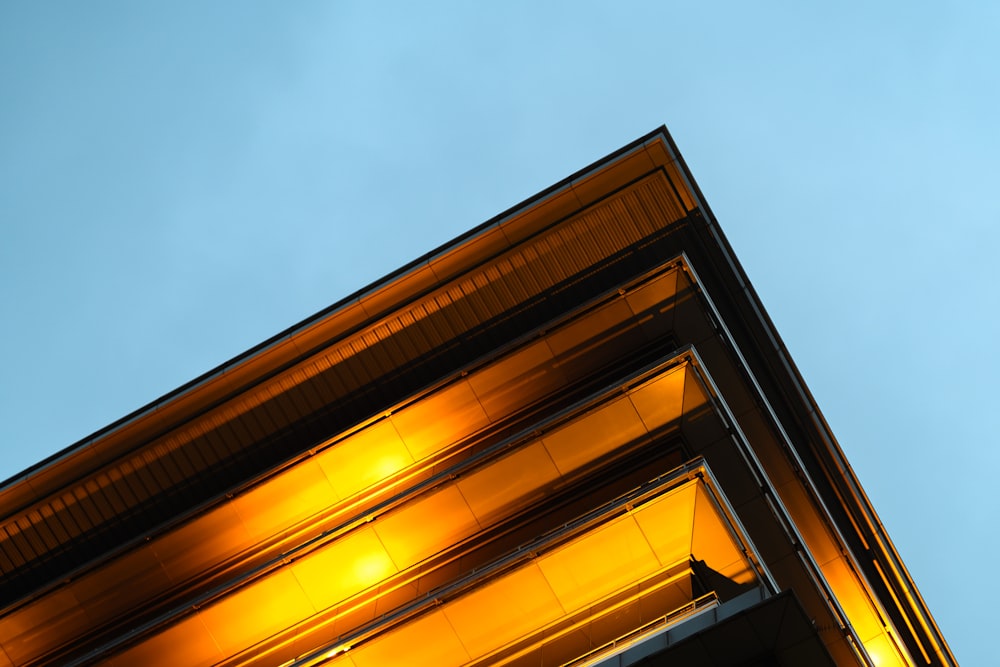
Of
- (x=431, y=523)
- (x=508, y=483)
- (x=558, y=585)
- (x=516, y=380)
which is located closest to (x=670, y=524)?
(x=558, y=585)

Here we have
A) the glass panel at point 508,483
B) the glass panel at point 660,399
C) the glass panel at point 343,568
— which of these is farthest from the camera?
the glass panel at point 343,568

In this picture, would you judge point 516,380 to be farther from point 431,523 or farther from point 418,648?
point 418,648

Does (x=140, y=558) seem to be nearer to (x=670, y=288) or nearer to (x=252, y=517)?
(x=252, y=517)

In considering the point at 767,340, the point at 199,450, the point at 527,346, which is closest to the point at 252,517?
the point at 199,450

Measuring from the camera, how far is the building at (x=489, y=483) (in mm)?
20938

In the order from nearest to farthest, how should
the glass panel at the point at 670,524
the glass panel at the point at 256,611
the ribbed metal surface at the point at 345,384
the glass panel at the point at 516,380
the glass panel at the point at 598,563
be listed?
the glass panel at the point at 670,524
the glass panel at the point at 598,563
the glass panel at the point at 256,611
the glass panel at the point at 516,380
the ribbed metal surface at the point at 345,384

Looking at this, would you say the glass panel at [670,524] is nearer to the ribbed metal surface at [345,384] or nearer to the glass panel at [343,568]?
the glass panel at [343,568]

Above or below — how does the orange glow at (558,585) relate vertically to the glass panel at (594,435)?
below

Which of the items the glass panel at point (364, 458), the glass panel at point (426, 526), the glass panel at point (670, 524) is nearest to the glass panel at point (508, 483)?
the glass panel at point (426, 526)

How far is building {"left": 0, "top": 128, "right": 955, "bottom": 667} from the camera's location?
824 inches

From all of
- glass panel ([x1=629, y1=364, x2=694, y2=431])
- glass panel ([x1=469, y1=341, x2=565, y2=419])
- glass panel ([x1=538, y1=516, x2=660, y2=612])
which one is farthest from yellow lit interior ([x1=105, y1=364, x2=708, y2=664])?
glass panel ([x1=538, y1=516, x2=660, y2=612])

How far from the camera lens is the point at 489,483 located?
940 inches

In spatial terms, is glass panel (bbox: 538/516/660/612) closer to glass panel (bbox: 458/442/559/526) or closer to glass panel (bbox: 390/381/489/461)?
glass panel (bbox: 458/442/559/526)

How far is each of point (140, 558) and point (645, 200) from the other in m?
16.1
